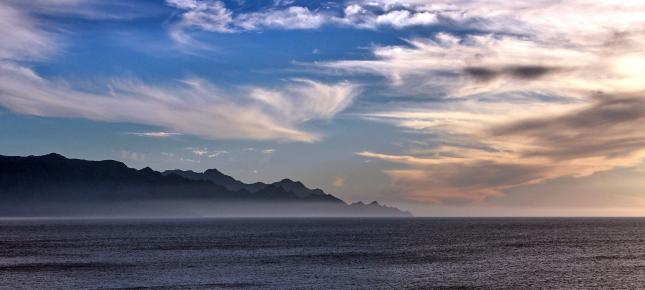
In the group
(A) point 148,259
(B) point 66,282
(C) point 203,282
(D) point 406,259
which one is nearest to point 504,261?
(D) point 406,259

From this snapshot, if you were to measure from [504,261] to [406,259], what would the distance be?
53.0 ft

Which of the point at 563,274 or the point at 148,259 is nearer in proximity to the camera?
the point at 563,274

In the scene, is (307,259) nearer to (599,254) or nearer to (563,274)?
(563,274)

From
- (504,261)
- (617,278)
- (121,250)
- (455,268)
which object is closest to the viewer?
(617,278)

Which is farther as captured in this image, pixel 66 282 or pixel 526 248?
pixel 526 248

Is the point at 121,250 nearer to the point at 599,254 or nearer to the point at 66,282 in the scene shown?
the point at 66,282

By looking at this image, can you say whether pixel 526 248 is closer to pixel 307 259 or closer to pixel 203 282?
pixel 307 259

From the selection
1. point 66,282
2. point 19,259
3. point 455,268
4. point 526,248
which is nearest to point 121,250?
point 19,259

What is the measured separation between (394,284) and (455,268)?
19875 mm

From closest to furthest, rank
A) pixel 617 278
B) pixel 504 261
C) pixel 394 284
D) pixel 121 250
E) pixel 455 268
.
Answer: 1. pixel 394 284
2. pixel 617 278
3. pixel 455 268
4. pixel 504 261
5. pixel 121 250

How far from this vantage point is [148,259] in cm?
11075

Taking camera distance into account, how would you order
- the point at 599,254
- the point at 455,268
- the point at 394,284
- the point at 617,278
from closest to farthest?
1. the point at 394,284
2. the point at 617,278
3. the point at 455,268
4. the point at 599,254

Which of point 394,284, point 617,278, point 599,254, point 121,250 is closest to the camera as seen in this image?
point 394,284

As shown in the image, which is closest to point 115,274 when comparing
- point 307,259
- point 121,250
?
point 307,259
